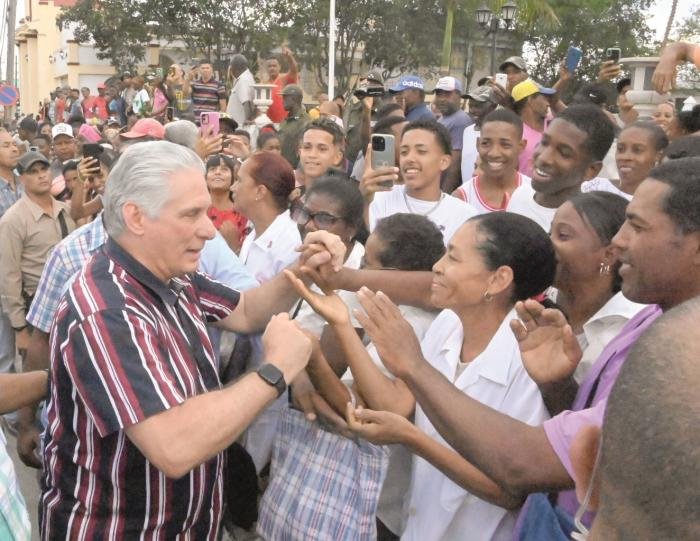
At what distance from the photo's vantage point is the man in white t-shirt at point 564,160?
4.06 m

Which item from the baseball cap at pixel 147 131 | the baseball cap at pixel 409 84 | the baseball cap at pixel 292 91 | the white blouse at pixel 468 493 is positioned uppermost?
the baseball cap at pixel 409 84

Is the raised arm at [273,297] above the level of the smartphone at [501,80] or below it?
below

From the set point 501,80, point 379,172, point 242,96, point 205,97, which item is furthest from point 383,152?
point 205,97

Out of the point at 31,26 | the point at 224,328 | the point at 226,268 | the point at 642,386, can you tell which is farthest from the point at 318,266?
the point at 31,26

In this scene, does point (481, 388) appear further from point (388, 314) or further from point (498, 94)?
point (498, 94)

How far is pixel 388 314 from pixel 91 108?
61.1ft

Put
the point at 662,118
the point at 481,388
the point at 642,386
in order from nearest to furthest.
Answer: the point at 642,386
the point at 481,388
the point at 662,118

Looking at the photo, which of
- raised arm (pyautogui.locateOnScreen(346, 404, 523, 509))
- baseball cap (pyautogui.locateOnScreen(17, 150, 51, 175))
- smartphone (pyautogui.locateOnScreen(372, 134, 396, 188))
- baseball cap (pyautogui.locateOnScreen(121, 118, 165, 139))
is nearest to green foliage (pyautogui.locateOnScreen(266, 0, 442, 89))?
baseball cap (pyautogui.locateOnScreen(17, 150, 51, 175))

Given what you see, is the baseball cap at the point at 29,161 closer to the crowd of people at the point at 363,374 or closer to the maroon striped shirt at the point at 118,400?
the crowd of people at the point at 363,374

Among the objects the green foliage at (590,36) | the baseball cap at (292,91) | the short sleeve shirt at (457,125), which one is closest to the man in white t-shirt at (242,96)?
the baseball cap at (292,91)

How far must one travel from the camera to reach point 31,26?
5438 cm

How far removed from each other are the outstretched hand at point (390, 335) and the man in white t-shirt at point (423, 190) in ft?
5.48

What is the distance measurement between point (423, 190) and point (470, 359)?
1862mm

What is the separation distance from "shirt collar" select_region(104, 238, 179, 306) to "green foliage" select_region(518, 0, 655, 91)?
3428cm
